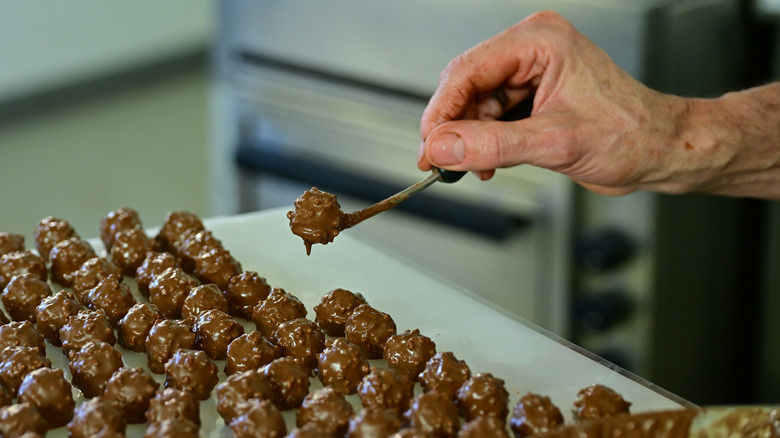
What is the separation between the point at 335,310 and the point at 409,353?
211mm

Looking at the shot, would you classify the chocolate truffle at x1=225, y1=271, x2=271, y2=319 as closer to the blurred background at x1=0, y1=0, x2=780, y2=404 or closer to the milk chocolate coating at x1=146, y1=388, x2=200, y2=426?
the milk chocolate coating at x1=146, y1=388, x2=200, y2=426

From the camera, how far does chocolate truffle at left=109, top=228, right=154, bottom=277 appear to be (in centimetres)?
217

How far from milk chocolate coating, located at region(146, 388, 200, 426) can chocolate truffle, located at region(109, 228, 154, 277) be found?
2.10 feet

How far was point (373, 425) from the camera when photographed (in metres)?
1.48

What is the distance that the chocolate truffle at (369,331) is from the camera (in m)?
1.83

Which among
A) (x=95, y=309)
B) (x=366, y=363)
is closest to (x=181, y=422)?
(x=366, y=363)

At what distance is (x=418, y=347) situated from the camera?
1.76 metres

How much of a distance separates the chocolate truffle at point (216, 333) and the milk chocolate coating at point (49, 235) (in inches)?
22.1

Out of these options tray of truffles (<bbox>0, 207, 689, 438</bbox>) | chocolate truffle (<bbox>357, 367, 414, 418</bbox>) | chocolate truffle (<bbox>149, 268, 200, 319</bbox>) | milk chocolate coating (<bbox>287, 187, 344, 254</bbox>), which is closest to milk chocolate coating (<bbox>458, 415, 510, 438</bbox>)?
tray of truffles (<bbox>0, 207, 689, 438</bbox>)

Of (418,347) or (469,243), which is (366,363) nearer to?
(418,347)

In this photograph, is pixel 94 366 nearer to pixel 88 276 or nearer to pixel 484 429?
pixel 88 276

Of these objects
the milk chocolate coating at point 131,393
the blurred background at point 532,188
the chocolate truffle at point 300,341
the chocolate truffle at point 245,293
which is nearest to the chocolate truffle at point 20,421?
the milk chocolate coating at point 131,393

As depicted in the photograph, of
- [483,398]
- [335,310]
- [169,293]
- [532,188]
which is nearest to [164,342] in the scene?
[169,293]

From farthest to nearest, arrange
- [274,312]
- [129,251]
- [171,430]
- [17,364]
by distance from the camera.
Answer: [129,251]
[274,312]
[17,364]
[171,430]
